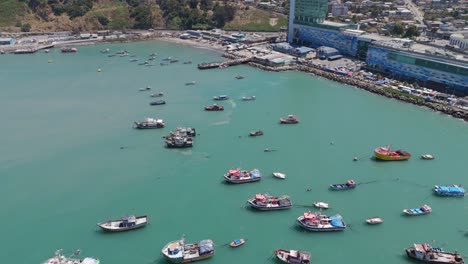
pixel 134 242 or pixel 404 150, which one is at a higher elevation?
pixel 404 150

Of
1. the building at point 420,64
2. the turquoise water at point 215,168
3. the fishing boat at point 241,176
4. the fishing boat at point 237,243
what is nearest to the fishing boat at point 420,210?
the turquoise water at point 215,168

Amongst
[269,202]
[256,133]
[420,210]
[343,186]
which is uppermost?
[256,133]

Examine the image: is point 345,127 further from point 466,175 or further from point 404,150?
point 466,175

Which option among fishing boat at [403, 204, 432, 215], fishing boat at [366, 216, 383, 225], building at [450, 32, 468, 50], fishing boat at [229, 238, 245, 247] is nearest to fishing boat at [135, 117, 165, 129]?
fishing boat at [229, 238, 245, 247]

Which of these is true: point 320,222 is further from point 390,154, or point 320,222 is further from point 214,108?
point 214,108

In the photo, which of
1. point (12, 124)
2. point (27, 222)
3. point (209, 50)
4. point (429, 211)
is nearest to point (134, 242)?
point (27, 222)

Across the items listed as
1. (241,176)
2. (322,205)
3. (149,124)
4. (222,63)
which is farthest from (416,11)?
(322,205)
